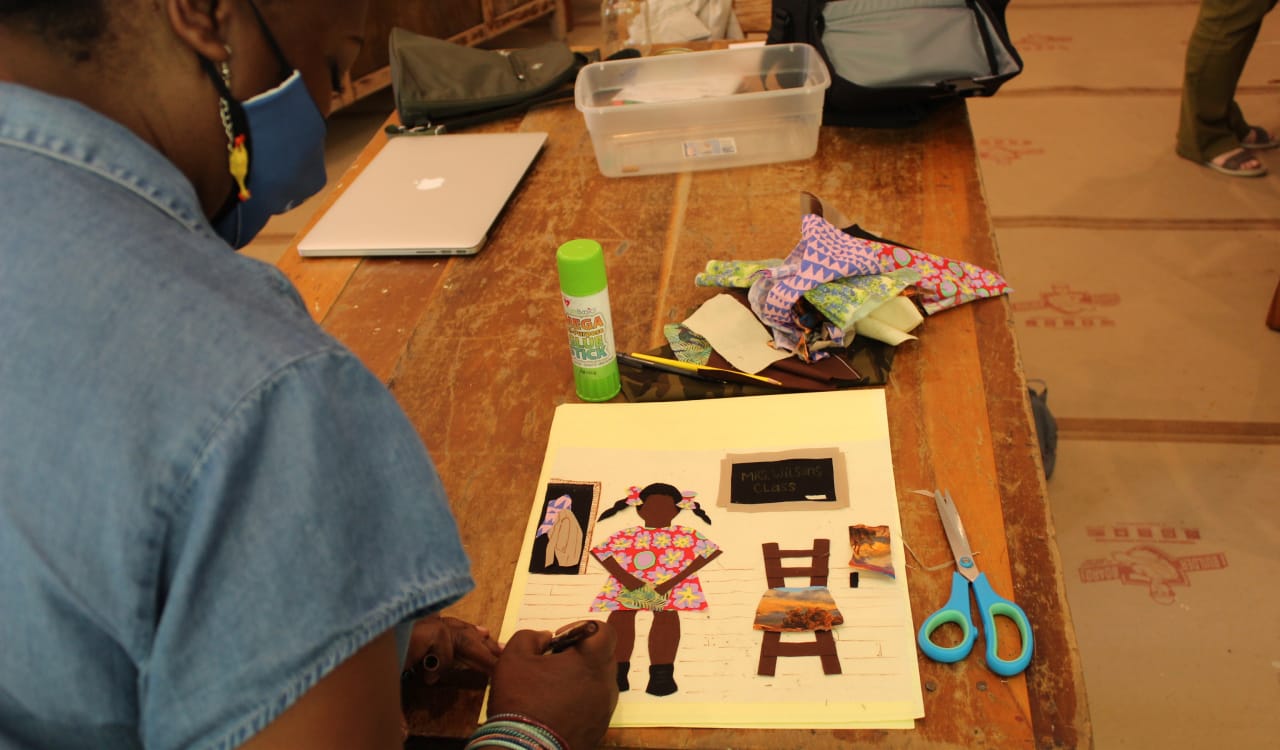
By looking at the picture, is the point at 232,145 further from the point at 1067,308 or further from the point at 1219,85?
the point at 1219,85

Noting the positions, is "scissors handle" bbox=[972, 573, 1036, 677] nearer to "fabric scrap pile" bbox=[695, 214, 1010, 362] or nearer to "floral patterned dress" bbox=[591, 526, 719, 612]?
"floral patterned dress" bbox=[591, 526, 719, 612]

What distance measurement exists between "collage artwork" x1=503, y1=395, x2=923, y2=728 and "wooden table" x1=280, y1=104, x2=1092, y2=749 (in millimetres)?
19

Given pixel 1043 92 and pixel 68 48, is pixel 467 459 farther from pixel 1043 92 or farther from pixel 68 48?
pixel 1043 92

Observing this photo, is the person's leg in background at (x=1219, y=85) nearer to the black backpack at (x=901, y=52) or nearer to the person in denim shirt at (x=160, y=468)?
the black backpack at (x=901, y=52)

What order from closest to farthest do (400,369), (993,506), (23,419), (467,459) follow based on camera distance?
(23,419) → (993,506) → (467,459) → (400,369)

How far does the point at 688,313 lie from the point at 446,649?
21.0 inches

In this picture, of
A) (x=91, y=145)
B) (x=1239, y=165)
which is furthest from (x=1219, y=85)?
(x=91, y=145)

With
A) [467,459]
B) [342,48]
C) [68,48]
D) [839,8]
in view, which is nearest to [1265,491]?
[839,8]

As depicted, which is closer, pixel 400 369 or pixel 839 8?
pixel 400 369

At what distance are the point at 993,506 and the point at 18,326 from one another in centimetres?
74

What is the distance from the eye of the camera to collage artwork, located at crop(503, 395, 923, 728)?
2.38 feet

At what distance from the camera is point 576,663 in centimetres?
72

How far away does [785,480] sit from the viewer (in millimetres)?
906

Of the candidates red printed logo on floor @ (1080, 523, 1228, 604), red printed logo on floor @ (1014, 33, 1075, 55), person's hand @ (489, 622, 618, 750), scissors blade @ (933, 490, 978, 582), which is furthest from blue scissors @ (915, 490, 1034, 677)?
red printed logo on floor @ (1014, 33, 1075, 55)
